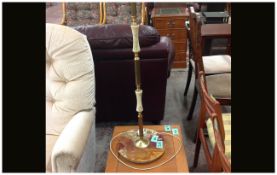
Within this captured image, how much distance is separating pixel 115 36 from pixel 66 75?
379 millimetres

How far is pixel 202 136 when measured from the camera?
144 cm

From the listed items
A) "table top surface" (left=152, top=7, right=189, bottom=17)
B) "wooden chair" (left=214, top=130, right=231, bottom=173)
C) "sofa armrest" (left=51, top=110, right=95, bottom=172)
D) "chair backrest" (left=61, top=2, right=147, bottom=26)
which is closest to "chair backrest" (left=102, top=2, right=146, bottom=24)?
"chair backrest" (left=61, top=2, right=147, bottom=26)

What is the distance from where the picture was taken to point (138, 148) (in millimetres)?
1277

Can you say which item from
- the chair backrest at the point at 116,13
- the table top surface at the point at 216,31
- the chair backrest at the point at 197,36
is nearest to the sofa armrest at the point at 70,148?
the chair backrest at the point at 197,36

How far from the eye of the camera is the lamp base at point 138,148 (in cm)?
123

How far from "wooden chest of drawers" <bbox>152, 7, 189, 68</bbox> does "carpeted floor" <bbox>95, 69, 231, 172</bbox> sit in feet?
1.28

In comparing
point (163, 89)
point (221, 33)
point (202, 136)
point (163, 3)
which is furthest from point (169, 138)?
point (163, 3)

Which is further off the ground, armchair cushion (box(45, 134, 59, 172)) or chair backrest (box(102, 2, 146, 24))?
chair backrest (box(102, 2, 146, 24))

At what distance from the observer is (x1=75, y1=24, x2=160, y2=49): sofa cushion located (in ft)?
5.05

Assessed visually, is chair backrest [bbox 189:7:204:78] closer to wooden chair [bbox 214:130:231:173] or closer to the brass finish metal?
the brass finish metal

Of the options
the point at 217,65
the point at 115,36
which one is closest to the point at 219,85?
the point at 217,65

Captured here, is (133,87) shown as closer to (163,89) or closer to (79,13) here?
(163,89)

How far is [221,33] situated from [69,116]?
1.51m

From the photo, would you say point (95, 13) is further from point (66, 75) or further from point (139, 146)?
point (139, 146)
